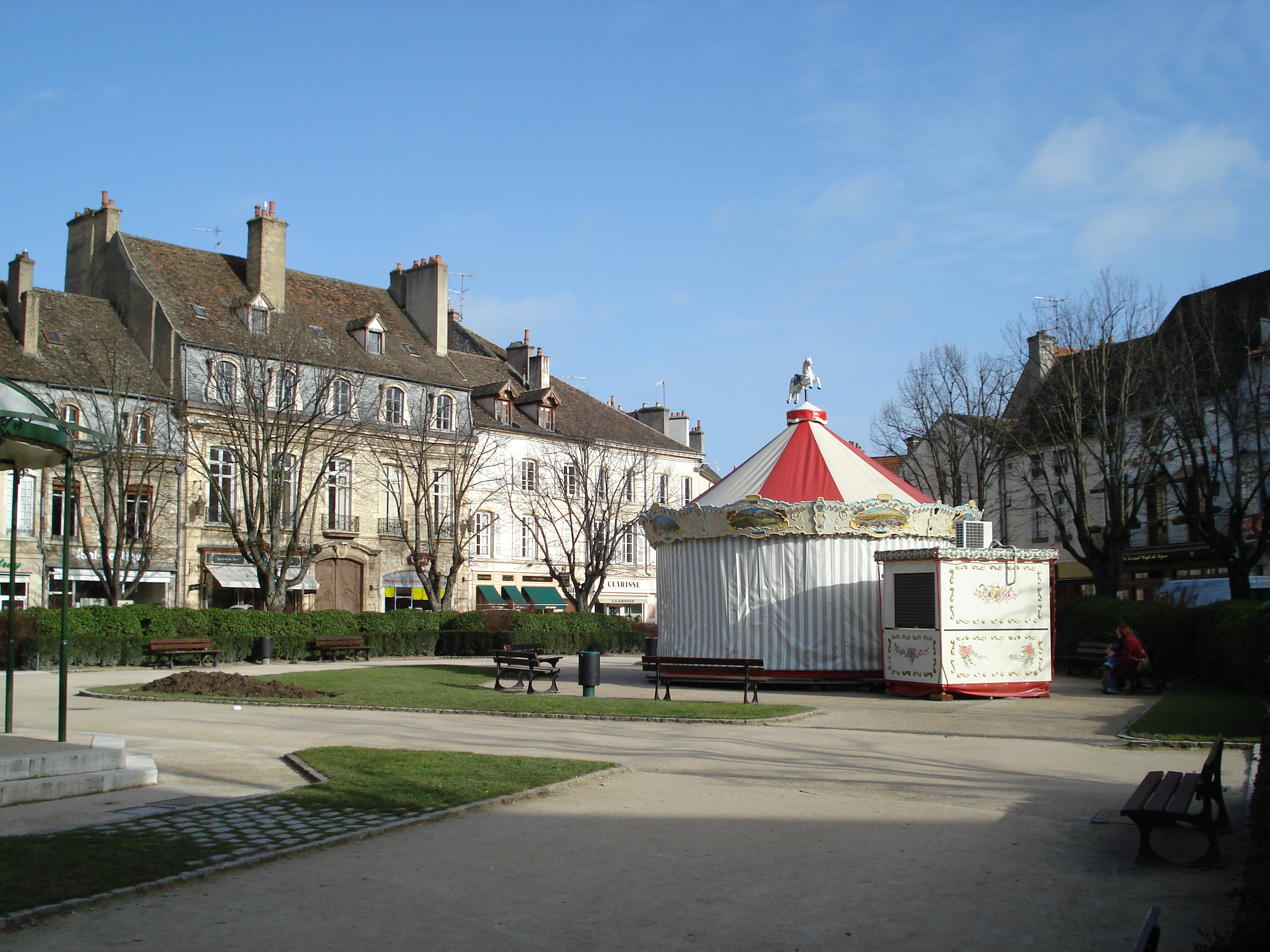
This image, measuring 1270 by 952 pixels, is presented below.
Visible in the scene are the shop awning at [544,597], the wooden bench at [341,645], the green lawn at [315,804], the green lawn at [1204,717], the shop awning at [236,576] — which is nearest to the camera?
the green lawn at [315,804]

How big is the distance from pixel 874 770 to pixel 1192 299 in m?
23.6

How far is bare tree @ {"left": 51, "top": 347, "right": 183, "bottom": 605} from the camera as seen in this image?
32656 millimetres

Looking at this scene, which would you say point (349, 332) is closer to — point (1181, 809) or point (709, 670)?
point (709, 670)

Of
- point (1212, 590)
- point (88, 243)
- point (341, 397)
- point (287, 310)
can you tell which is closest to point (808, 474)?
point (1212, 590)

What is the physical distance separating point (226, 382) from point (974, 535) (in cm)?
2500

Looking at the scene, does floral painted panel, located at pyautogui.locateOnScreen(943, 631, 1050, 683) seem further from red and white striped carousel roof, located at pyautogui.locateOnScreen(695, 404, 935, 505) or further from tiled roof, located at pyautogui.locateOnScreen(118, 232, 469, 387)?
tiled roof, located at pyautogui.locateOnScreen(118, 232, 469, 387)

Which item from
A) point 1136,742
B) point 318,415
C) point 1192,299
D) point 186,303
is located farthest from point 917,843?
point 186,303

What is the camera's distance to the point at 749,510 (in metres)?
22.5

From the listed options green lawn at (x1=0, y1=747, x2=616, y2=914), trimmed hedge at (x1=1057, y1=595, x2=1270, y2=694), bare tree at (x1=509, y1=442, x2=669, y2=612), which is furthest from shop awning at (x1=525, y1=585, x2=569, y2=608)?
green lawn at (x1=0, y1=747, x2=616, y2=914)

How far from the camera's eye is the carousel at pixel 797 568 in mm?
22281

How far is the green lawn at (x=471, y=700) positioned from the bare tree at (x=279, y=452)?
10.3 m

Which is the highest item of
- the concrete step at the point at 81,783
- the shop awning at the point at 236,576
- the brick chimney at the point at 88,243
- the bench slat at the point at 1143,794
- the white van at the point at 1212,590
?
the brick chimney at the point at 88,243

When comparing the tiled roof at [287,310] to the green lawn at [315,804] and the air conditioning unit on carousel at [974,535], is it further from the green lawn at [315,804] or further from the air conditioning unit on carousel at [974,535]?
the green lawn at [315,804]

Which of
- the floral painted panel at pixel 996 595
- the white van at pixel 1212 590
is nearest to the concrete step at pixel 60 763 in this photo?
the floral painted panel at pixel 996 595
